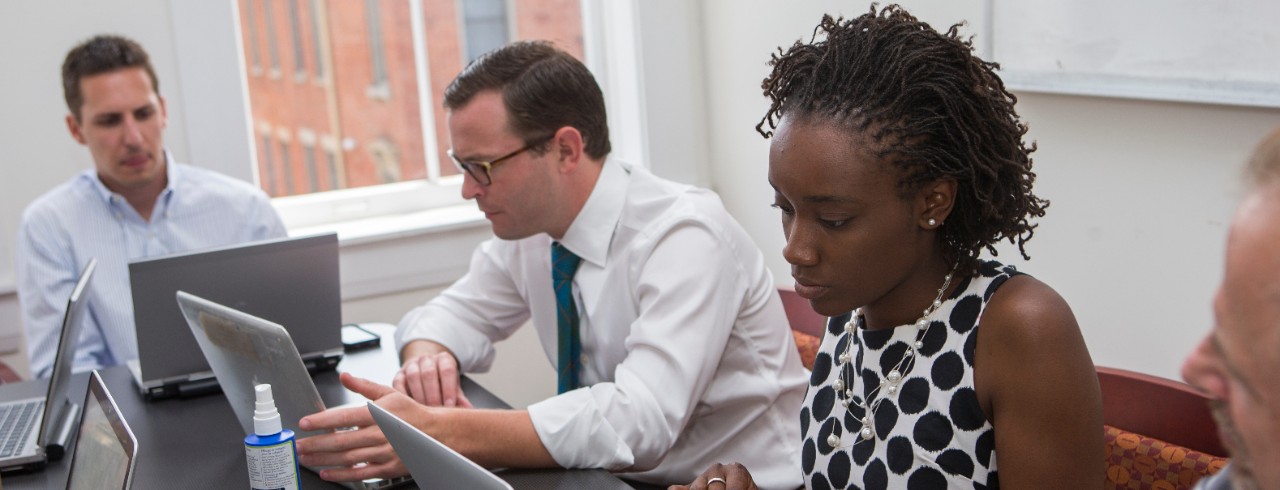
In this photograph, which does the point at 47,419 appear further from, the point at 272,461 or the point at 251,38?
the point at 251,38

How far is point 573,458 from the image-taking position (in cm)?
145

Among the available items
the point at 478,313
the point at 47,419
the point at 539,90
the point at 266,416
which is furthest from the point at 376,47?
the point at 266,416

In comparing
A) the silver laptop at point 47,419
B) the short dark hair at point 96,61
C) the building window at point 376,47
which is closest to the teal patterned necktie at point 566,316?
the silver laptop at point 47,419

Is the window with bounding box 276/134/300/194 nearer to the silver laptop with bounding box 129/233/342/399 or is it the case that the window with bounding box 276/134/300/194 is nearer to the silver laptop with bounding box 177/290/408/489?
the silver laptop with bounding box 129/233/342/399

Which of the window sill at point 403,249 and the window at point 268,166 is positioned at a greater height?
the window at point 268,166

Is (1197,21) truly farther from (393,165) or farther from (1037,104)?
(393,165)

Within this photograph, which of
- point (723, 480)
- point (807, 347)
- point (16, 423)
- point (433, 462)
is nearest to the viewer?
point (433, 462)

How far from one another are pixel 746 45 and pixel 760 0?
0.16m

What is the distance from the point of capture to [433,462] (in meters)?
1.01

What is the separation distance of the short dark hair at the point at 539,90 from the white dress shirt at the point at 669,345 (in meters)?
0.08

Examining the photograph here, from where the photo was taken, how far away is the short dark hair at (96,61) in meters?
2.55

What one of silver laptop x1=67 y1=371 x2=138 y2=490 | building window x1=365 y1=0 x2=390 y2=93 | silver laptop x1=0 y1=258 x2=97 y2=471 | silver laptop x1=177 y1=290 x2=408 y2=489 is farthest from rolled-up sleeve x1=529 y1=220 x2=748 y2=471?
building window x1=365 y1=0 x2=390 y2=93

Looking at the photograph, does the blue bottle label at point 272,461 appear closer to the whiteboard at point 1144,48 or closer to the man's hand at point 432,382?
the man's hand at point 432,382

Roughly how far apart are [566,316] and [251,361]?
57 cm
